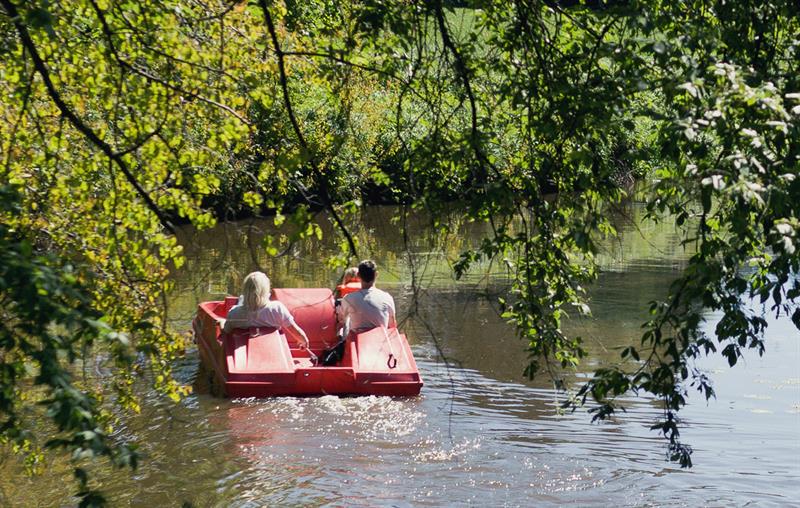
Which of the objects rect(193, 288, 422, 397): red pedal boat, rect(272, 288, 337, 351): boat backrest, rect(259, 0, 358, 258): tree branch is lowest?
rect(193, 288, 422, 397): red pedal boat

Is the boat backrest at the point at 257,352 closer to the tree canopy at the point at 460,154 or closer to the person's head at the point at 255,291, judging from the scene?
the person's head at the point at 255,291

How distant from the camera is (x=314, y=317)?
11617 mm

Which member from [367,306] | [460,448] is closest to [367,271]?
[367,306]

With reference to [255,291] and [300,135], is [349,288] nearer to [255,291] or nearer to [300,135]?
[255,291]

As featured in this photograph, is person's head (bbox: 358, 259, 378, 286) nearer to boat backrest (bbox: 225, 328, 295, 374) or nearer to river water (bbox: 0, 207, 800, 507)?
river water (bbox: 0, 207, 800, 507)

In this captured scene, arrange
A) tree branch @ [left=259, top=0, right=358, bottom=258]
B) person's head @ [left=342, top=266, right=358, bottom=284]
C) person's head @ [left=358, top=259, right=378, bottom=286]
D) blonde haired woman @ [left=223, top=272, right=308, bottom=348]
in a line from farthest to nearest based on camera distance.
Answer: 1. person's head @ [left=342, top=266, right=358, bottom=284]
2. person's head @ [left=358, top=259, right=378, bottom=286]
3. blonde haired woman @ [left=223, top=272, right=308, bottom=348]
4. tree branch @ [left=259, top=0, right=358, bottom=258]

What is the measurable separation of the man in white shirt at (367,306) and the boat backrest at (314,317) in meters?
0.98

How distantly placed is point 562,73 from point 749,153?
0.84m

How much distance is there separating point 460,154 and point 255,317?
5.91 metres

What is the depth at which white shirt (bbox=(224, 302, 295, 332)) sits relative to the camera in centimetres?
1017

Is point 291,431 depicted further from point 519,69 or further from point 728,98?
point 728,98

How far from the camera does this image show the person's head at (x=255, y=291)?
10.2 metres

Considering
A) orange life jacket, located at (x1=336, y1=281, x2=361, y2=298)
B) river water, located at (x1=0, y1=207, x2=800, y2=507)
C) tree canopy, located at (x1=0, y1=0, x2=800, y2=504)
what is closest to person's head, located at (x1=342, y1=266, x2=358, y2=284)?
orange life jacket, located at (x1=336, y1=281, x2=361, y2=298)

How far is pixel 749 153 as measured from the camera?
4086mm
